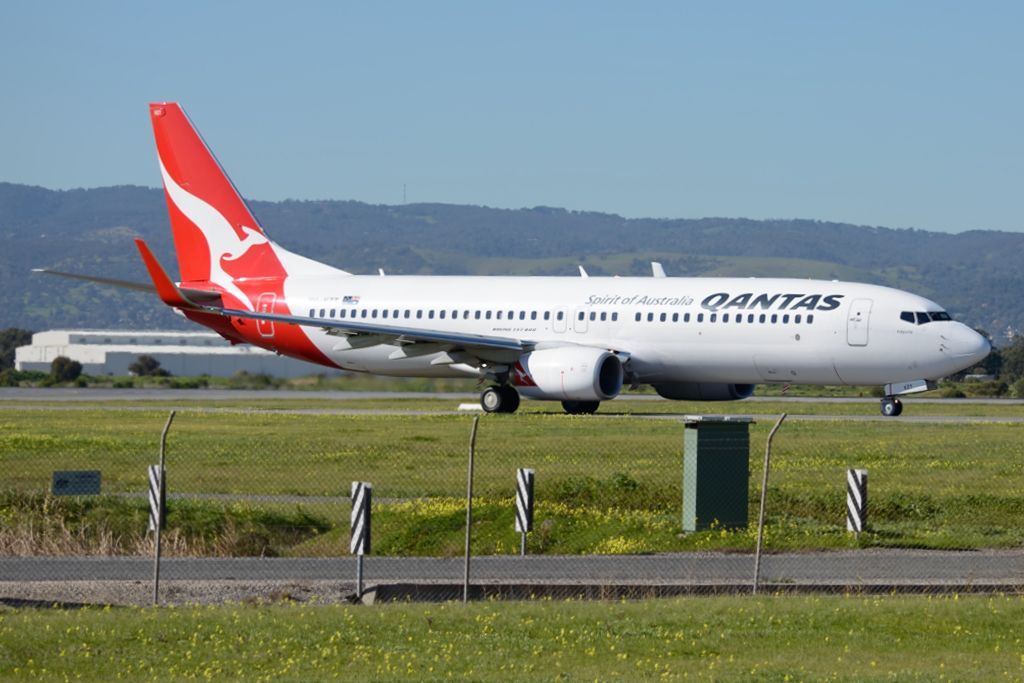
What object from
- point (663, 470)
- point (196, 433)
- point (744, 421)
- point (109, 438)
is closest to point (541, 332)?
point (196, 433)

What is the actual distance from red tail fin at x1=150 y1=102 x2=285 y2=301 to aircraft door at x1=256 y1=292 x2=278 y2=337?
1.11m

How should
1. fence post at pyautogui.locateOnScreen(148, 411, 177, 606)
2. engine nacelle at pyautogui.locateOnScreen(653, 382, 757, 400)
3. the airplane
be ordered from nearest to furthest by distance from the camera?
fence post at pyautogui.locateOnScreen(148, 411, 177, 606)
the airplane
engine nacelle at pyautogui.locateOnScreen(653, 382, 757, 400)

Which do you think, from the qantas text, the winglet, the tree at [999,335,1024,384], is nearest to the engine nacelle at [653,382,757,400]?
the qantas text

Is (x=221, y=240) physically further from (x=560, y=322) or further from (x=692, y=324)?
(x=692, y=324)

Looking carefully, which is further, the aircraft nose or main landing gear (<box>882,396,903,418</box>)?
main landing gear (<box>882,396,903,418</box>)

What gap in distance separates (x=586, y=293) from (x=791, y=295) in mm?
6092

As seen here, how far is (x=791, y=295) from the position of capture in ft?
148

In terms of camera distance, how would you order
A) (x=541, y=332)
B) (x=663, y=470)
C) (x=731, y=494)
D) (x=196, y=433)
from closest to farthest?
(x=731, y=494)
(x=663, y=470)
(x=196, y=433)
(x=541, y=332)

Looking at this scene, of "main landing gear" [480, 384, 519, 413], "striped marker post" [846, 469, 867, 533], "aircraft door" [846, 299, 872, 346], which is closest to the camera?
"striped marker post" [846, 469, 867, 533]

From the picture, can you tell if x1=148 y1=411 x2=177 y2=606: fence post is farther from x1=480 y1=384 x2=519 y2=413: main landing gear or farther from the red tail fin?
the red tail fin

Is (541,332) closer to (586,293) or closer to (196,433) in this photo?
(586,293)

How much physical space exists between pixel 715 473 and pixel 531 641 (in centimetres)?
914

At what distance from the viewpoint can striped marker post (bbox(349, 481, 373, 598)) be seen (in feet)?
60.8

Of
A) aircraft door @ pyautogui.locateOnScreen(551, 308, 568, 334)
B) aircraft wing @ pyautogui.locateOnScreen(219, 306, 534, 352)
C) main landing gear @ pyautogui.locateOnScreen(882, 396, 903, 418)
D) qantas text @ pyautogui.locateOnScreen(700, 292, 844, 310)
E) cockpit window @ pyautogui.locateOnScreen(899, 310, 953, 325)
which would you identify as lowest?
main landing gear @ pyautogui.locateOnScreen(882, 396, 903, 418)
